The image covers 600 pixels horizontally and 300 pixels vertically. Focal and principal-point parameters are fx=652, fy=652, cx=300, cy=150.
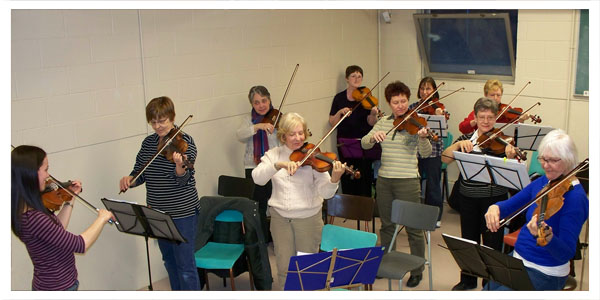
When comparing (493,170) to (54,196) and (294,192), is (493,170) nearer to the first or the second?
(294,192)

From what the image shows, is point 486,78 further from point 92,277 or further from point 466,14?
point 92,277

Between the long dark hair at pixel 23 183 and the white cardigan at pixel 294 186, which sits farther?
the white cardigan at pixel 294 186

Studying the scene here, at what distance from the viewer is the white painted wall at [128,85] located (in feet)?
13.9

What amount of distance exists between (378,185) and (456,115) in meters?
2.17

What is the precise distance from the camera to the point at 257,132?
532 cm

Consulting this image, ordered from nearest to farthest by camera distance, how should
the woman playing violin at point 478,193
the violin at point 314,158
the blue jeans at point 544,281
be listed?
1. the blue jeans at point 544,281
2. the violin at point 314,158
3. the woman playing violin at point 478,193

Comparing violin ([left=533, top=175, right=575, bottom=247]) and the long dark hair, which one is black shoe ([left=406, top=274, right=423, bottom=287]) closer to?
violin ([left=533, top=175, right=575, bottom=247])

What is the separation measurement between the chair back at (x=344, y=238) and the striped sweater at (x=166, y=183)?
0.93 metres

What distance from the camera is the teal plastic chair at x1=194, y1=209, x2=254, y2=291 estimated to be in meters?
4.48

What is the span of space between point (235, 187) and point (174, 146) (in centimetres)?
107

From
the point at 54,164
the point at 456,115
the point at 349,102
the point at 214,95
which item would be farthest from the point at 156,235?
the point at 456,115

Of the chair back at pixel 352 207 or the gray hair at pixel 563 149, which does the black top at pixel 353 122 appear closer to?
the chair back at pixel 352 207

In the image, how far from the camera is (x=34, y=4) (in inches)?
154

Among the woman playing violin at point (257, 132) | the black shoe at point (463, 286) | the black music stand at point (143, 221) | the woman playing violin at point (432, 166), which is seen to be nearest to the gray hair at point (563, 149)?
the black shoe at point (463, 286)
